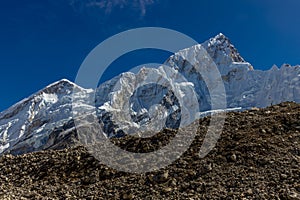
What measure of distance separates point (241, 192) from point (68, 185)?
5.36 metres

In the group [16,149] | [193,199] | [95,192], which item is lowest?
[193,199]

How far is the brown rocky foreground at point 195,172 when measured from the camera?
1010 cm

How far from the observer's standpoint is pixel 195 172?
11.0 meters

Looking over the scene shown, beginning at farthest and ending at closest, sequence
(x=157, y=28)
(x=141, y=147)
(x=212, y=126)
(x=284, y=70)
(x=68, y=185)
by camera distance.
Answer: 1. (x=284, y=70)
2. (x=157, y=28)
3. (x=212, y=126)
4. (x=141, y=147)
5. (x=68, y=185)

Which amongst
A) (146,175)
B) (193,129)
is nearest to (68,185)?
(146,175)

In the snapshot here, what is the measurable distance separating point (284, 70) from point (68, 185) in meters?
203

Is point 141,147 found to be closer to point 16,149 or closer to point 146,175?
point 146,175

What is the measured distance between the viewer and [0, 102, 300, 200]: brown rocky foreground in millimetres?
10102

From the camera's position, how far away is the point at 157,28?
1878cm

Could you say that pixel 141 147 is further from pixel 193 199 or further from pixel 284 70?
pixel 284 70

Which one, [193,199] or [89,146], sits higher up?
[89,146]

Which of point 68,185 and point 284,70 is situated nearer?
point 68,185

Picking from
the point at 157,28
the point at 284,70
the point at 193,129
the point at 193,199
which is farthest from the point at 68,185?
the point at 284,70

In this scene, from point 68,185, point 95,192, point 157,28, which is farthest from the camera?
point 157,28
